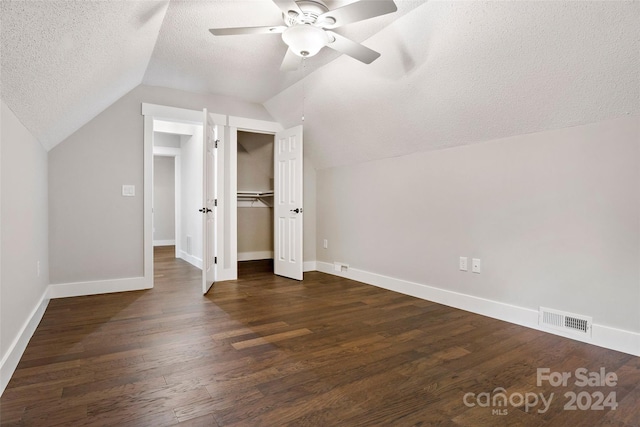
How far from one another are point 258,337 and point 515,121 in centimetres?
252

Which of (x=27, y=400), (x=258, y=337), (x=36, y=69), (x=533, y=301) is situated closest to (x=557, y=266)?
(x=533, y=301)

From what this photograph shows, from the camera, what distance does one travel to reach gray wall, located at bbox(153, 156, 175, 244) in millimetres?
8227

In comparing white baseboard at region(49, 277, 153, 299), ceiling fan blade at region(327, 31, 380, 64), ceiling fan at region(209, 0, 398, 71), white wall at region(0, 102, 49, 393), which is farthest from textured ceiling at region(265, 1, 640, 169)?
white baseboard at region(49, 277, 153, 299)

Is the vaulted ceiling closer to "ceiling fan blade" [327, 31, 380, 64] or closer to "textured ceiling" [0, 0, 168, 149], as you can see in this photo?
"textured ceiling" [0, 0, 168, 149]

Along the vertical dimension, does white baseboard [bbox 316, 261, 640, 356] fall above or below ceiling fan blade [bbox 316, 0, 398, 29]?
below

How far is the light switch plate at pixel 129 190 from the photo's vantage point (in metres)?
3.80

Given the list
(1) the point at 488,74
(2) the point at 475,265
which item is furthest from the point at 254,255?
(1) the point at 488,74

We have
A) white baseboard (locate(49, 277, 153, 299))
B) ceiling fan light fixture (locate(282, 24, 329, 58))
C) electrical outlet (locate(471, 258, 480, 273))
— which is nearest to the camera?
ceiling fan light fixture (locate(282, 24, 329, 58))

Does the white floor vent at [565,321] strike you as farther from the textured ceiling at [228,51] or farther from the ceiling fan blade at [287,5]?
the ceiling fan blade at [287,5]

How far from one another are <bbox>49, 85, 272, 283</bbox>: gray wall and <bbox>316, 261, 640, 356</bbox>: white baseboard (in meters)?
2.62

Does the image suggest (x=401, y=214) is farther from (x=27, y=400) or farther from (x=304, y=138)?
(x=27, y=400)

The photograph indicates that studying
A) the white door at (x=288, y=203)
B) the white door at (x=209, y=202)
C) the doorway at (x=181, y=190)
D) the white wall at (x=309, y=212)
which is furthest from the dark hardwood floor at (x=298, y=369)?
the doorway at (x=181, y=190)

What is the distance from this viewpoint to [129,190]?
383 centimetres

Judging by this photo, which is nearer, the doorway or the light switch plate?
the light switch plate
